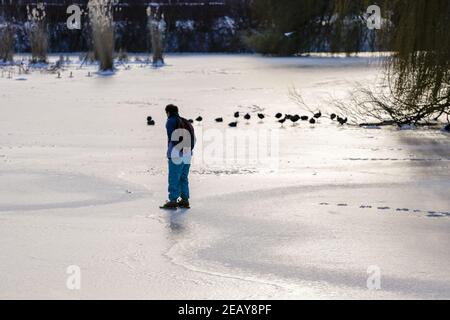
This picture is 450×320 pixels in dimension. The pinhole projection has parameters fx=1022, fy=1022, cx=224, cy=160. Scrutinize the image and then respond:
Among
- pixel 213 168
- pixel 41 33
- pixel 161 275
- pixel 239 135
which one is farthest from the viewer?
pixel 41 33

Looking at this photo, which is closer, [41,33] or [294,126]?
[294,126]

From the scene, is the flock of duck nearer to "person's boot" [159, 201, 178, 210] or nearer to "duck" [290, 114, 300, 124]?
"duck" [290, 114, 300, 124]

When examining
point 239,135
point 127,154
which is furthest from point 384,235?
point 239,135

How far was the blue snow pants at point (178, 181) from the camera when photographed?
8438mm

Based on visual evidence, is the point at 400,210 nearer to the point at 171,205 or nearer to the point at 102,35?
the point at 171,205

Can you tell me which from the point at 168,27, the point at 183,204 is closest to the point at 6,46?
the point at 168,27

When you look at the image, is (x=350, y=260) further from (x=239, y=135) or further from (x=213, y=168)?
(x=239, y=135)

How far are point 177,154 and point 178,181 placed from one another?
237 mm

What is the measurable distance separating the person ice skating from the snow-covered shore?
0.65 ft

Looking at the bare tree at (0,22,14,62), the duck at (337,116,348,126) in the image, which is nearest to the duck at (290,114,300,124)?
the duck at (337,116,348,126)

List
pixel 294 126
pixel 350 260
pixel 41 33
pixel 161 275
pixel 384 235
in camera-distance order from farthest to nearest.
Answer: pixel 41 33
pixel 294 126
pixel 384 235
pixel 350 260
pixel 161 275

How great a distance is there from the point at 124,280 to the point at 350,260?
1543 mm

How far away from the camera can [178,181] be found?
8.47 meters

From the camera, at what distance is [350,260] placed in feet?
22.1
